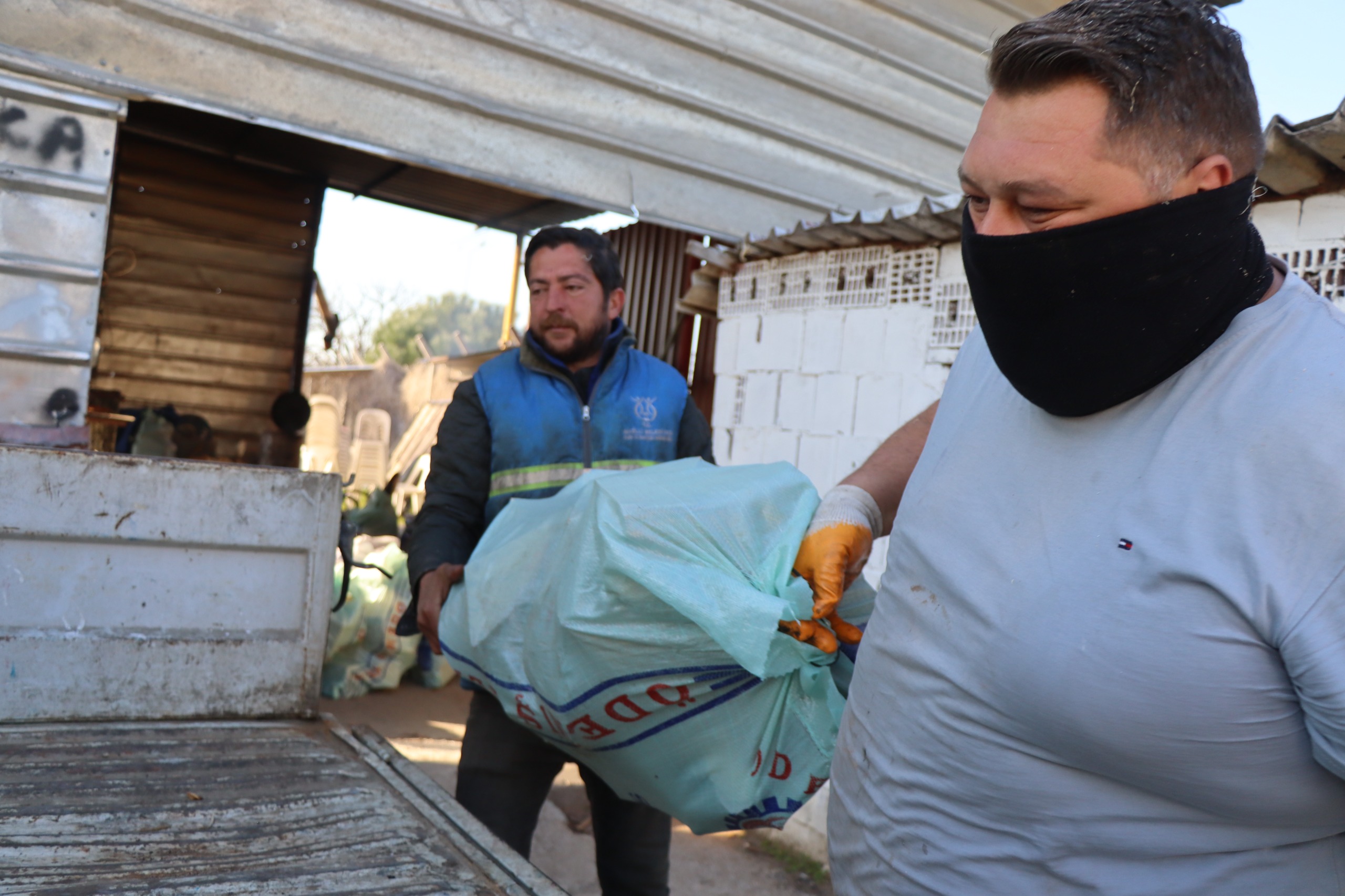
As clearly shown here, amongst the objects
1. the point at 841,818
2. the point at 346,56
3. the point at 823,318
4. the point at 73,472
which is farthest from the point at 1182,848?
the point at 346,56

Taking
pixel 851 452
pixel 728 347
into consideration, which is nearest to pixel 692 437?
pixel 851 452

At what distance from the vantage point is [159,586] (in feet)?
7.18

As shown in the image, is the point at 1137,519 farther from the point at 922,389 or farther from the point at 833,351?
the point at 833,351

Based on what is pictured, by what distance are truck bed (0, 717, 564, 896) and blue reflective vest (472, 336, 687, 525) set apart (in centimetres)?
69

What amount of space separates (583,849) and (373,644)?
7.43 feet

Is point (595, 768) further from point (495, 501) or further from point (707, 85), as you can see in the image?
point (707, 85)

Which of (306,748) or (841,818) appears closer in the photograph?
(841,818)

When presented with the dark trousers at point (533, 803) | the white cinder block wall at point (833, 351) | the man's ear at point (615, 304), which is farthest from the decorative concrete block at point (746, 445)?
the dark trousers at point (533, 803)

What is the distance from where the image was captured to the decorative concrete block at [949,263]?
353cm

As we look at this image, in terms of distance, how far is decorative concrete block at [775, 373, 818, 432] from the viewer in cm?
401

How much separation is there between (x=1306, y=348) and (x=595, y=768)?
1432mm

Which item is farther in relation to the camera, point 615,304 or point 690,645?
point 615,304

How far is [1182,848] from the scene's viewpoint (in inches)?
38.4

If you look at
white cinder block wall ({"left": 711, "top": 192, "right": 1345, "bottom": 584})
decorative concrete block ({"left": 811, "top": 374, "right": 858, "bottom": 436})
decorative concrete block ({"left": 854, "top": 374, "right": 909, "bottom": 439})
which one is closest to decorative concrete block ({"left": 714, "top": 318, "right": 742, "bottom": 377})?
white cinder block wall ({"left": 711, "top": 192, "right": 1345, "bottom": 584})
